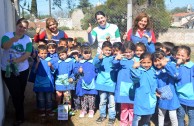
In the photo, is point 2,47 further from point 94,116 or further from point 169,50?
point 169,50

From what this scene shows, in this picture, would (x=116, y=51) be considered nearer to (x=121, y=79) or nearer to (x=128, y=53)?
(x=128, y=53)

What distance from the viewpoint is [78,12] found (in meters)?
33.6

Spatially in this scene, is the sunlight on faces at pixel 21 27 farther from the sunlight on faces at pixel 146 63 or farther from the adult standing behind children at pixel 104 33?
the sunlight on faces at pixel 146 63

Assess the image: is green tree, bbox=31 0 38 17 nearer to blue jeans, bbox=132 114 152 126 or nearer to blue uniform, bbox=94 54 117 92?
blue uniform, bbox=94 54 117 92

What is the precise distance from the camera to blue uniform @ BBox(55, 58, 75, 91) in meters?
4.61

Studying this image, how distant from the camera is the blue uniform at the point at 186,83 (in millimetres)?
3629

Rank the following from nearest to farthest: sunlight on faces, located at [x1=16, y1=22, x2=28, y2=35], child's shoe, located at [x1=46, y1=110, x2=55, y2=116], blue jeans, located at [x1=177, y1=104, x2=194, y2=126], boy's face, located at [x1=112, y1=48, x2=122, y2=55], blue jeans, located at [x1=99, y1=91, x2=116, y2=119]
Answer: blue jeans, located at [x1=177, y1=104, x2=194, y2=126]
sunlight on faces, located at [x1=16, y1=22, x2=28, y2=35]
boy's face, located at [x1=112, y1=48, x2=122, y2=55]
blue jeans, located at [x1=99, y1=91, x2=116, y2=119]
child's shoe, located at [x1=46, y1=110, x2=55, y2=116]

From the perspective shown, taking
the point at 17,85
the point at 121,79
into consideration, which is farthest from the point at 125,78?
the point at 17,85

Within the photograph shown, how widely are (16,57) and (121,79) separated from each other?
160 centimetres

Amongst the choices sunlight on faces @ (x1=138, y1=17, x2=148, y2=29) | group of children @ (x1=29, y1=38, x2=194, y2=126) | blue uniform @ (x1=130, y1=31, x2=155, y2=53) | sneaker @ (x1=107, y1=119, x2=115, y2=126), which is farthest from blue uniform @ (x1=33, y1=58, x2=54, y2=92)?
sunlight on faces @ (x1=138, y1=17, x2=148, y2=29)

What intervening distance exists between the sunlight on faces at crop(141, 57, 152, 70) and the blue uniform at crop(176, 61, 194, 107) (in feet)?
1.29

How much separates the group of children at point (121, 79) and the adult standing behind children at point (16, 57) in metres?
0.37

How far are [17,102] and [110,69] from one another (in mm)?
1548

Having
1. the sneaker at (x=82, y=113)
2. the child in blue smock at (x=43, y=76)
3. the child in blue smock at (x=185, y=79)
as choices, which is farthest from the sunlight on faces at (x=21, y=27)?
the child in blue smock at (x=185, y=79)
